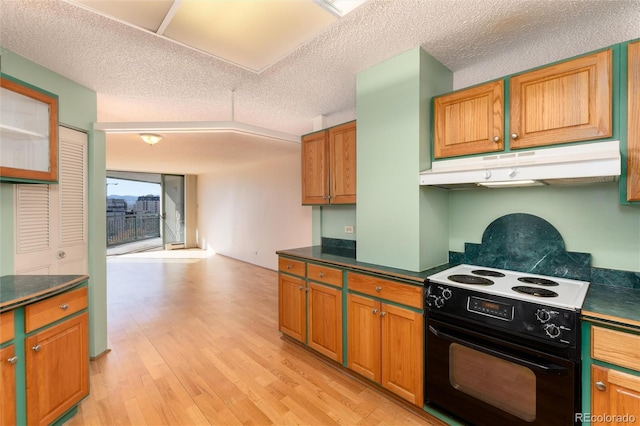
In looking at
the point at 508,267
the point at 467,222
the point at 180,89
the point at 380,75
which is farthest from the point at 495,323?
the point at 180,89

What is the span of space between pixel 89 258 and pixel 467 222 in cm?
352

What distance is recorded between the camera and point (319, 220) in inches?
140

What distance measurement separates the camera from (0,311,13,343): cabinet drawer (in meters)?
1.44

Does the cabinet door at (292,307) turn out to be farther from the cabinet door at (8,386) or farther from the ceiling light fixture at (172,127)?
the cabinet door at (8,386)

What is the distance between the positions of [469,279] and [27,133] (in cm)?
327

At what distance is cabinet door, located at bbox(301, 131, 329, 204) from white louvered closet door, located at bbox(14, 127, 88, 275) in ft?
7.07

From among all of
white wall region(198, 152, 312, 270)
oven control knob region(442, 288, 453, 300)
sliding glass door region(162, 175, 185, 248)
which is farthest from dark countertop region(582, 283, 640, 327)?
sliding glass door region(162, 175, 185, 248)

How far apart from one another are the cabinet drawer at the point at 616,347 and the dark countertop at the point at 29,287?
9.72 ft

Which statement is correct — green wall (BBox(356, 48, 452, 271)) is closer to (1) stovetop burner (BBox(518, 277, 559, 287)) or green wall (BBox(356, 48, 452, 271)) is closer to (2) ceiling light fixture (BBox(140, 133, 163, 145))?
(1) stovetop burner (BBox(518, 277, 559, 287))

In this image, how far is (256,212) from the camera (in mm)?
6746

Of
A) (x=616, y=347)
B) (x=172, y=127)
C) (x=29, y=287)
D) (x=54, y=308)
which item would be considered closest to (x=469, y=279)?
(x=616, y=347)

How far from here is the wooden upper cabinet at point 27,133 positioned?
6.04 ft

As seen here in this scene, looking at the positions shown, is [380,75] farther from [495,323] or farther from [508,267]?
[495,323]

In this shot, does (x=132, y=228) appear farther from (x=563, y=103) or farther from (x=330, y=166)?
(x=563, y=103)
